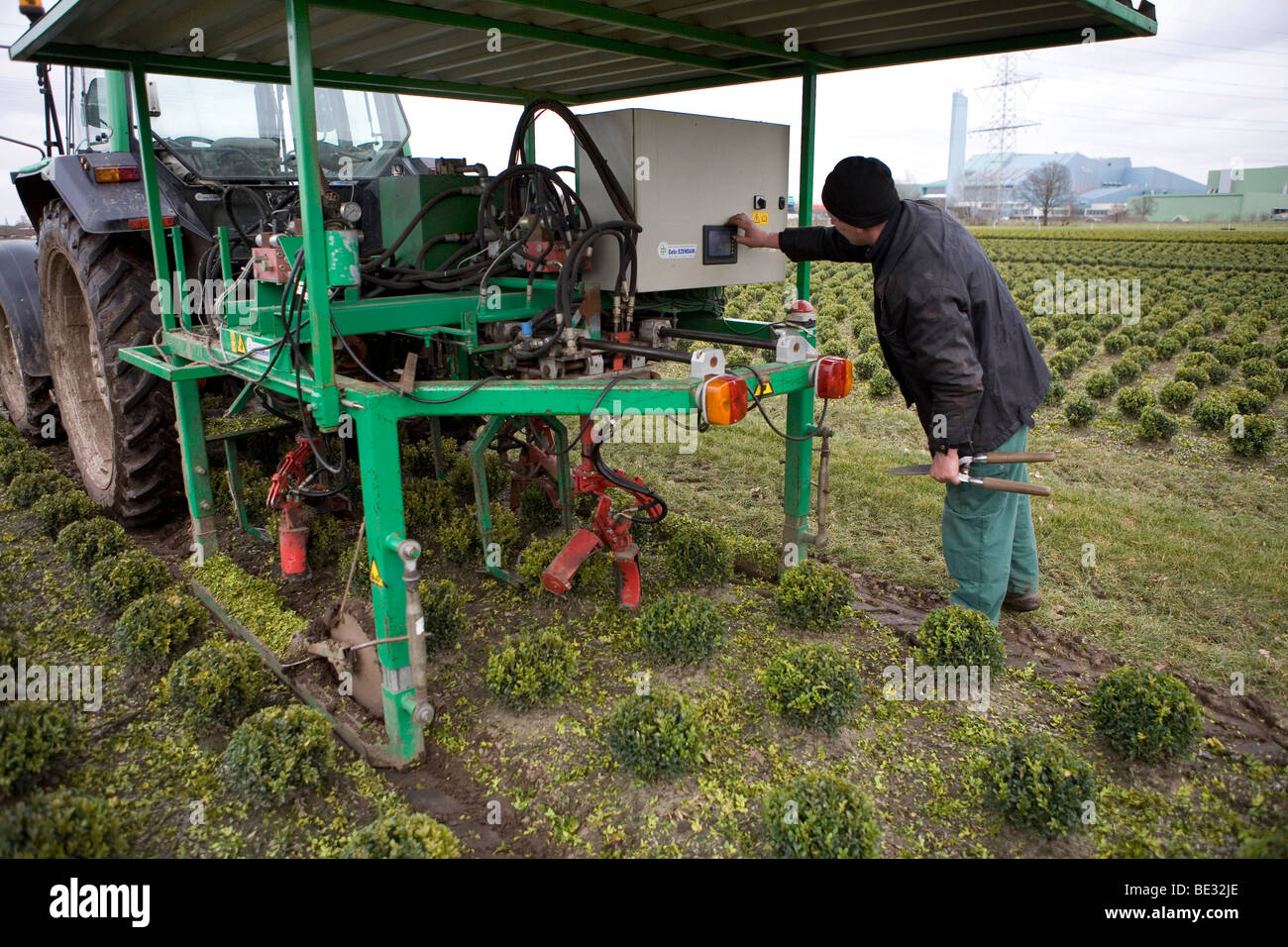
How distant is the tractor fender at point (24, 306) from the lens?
6250 millimetres

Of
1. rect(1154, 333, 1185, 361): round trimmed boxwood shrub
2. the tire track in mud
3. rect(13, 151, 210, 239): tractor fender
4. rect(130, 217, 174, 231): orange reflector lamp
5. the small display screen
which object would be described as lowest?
the tire track in mud

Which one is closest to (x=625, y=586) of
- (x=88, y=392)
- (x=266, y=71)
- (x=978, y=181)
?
→ (x=266, y=71)

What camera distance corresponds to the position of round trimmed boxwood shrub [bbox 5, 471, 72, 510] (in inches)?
230

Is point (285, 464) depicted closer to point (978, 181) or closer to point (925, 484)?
point (925, 484)

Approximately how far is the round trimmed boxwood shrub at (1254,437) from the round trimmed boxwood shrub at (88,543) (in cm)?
861

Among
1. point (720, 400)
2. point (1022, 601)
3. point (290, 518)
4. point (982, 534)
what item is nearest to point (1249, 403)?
point (1022, 601)

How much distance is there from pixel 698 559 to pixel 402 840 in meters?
2.35

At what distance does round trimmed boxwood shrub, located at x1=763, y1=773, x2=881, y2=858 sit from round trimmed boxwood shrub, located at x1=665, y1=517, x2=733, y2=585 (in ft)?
5.92

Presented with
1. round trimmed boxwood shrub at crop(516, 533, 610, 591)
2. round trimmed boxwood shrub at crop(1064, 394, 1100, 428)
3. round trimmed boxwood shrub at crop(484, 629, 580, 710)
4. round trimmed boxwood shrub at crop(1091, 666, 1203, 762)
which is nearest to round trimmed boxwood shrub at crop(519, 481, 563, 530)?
round trimmed boxwood shrub at crop(516, 533, 610, 591)

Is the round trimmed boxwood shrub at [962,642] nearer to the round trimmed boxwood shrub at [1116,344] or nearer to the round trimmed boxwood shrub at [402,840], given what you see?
the round trimmed boxwood shrub at [402,840]

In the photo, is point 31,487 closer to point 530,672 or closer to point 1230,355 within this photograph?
point 530,672

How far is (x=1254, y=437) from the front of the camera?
738 centimetres

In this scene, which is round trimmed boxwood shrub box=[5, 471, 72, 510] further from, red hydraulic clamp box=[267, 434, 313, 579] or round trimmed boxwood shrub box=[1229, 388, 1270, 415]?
round trimmed boxwood shrub box=[1229, 388, 1270, 415]
